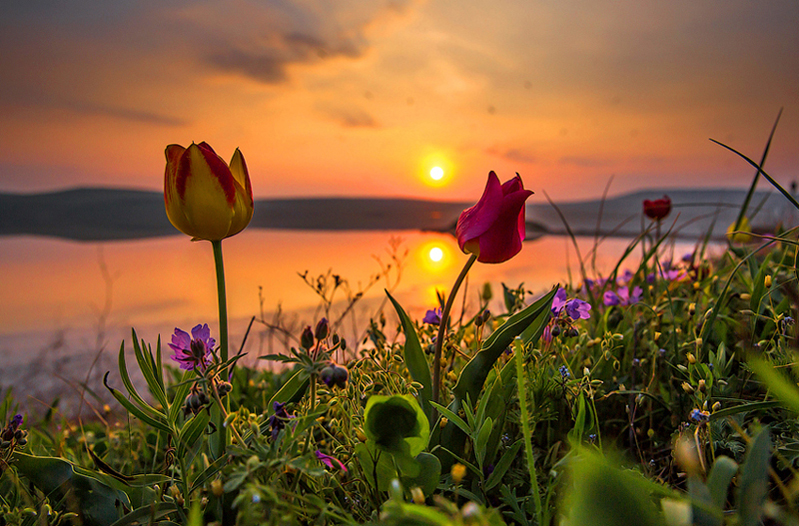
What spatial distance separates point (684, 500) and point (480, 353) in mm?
417

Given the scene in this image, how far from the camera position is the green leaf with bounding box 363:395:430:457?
716mm

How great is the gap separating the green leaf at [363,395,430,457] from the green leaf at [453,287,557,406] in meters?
0.18

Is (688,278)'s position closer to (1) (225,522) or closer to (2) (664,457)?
(2) (664,457)

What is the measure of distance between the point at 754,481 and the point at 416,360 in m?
0.60

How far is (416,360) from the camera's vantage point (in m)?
1.02

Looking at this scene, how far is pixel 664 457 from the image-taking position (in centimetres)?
111

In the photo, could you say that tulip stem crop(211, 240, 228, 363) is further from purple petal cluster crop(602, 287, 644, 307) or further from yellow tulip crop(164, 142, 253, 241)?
purple petal cluster crop(602, 287, 644, 307)

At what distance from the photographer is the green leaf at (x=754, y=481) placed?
523 millimetres

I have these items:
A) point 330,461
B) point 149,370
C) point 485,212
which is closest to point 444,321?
point 485,212

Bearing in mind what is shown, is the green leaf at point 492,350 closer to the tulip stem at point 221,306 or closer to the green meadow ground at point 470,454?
the green meadow ground at point 470,454

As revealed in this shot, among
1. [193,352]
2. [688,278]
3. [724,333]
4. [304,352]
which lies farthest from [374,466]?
[688,278]

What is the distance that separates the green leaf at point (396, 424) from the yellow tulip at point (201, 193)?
51 centimetres

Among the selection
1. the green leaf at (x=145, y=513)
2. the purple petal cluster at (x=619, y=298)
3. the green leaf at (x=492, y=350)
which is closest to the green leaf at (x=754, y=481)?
the green leaf at (x=492, y=350)

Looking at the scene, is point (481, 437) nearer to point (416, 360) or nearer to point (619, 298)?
point (416, 360)
